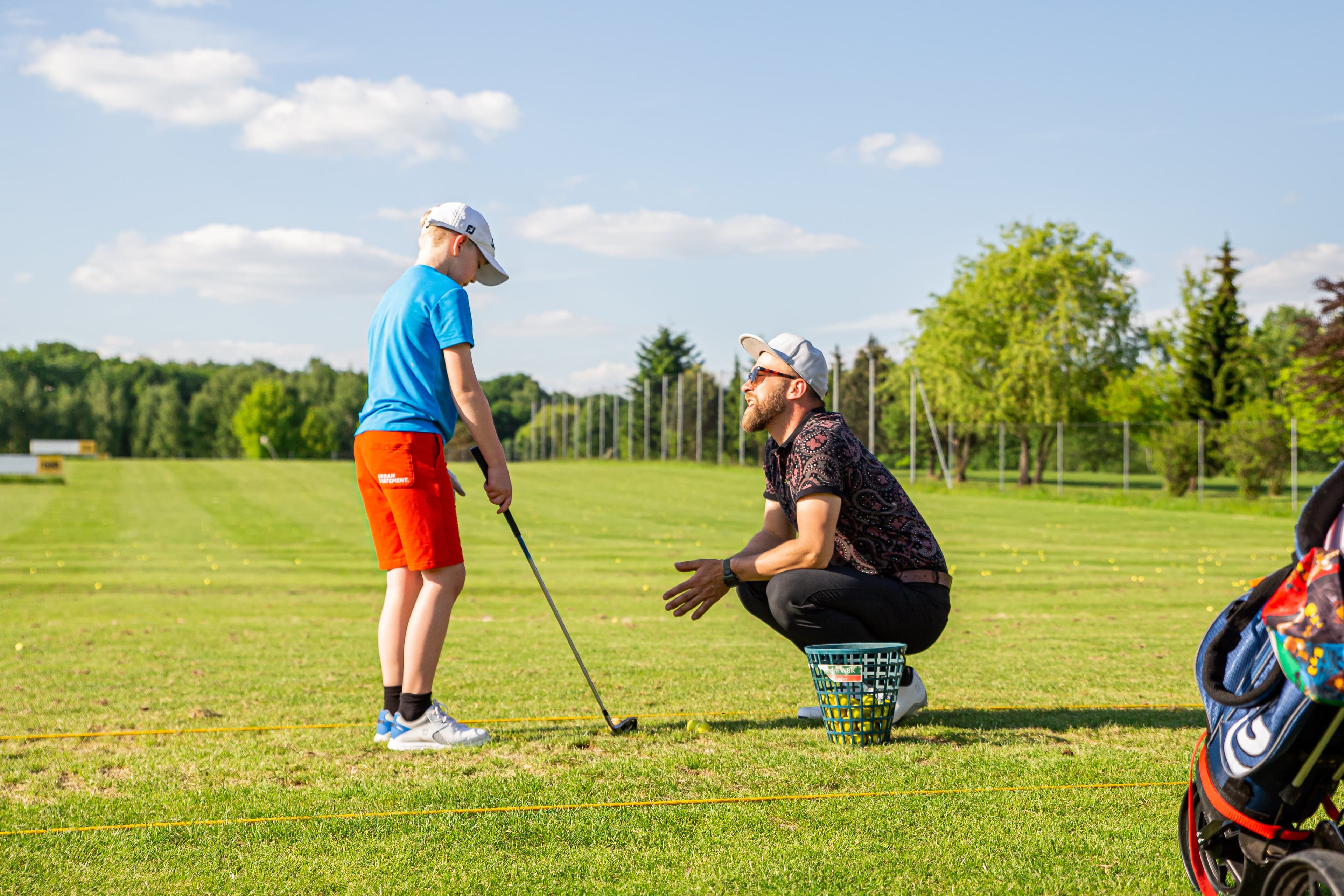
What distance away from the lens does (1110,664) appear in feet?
20.8

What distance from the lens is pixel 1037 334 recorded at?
49844mm

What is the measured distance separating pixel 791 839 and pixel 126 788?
2183mm

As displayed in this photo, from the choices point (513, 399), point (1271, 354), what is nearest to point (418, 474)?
point (1271, 354)

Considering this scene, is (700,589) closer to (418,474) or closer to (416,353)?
(418,474)

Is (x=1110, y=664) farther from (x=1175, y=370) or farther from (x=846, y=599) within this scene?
(x=1175, y=370)

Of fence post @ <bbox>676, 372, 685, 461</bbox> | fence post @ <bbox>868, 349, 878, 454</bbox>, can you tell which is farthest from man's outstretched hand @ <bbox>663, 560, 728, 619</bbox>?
fence post @ <bbox>676, 372, 685, 461</bbox>

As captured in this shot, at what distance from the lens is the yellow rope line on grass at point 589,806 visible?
10.5 ft

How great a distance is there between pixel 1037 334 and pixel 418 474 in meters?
49.1

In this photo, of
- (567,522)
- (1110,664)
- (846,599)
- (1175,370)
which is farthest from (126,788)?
(1175,370)

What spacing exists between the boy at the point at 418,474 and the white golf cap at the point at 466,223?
1cm

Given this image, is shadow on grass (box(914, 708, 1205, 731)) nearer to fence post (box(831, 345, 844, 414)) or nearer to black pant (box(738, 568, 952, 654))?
black pant (box(738, 568, 952, 654))

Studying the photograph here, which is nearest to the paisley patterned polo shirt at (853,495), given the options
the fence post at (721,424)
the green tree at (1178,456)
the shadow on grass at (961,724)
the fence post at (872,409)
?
the shadow on grass at (961,724)

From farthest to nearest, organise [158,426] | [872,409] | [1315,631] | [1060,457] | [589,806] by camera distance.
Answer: [158,426], [872,409], [1060,457], [589,806], [1315,631]

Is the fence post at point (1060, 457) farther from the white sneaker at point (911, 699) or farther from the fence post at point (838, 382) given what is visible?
the white sneaker at point (911, 699)
